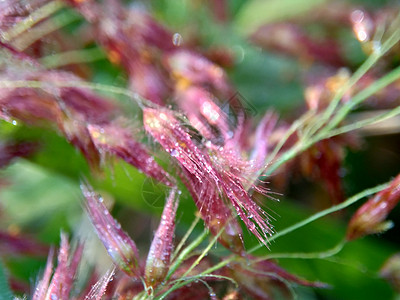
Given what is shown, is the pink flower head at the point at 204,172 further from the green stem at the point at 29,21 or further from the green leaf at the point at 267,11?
the green leaf at the point at 267,11

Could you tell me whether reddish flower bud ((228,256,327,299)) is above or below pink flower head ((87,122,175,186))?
below

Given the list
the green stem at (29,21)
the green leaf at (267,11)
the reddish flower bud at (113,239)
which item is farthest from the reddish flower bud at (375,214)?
the green leaf at (267,11)

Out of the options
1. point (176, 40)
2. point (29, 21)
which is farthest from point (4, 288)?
point (176, 40)

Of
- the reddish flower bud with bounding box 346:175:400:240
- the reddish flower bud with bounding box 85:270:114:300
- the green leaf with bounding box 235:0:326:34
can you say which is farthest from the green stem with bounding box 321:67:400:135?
the green leaf with bounding box 235:0:326:34

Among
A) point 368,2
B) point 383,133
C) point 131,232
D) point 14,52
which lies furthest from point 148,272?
point 368,2

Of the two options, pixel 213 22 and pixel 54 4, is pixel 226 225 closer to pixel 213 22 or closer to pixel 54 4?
pixel 54 4

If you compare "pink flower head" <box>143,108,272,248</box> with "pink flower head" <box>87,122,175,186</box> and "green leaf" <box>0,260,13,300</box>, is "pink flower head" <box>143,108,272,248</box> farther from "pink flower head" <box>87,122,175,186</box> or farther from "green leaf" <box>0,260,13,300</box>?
"green leaf" <box>0,260,13,300</box>
